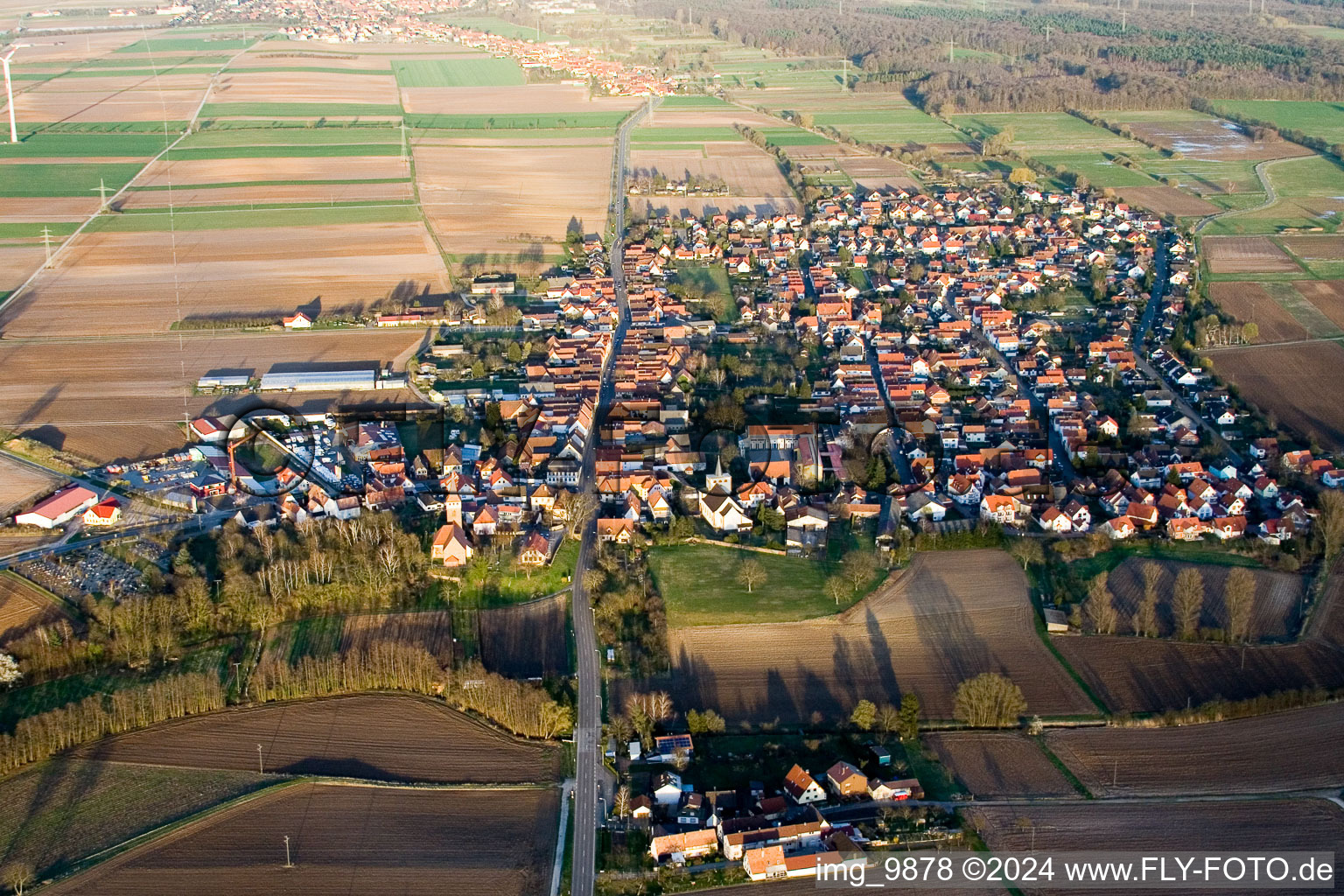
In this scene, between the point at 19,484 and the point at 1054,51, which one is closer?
the point at 19,484

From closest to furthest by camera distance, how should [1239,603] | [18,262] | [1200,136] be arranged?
[1239,603] < [18,262] < [1200,136]

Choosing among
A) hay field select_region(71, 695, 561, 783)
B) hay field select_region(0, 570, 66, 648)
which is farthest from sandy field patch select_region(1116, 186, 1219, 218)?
hay field select_region(0, 570, 66, 648)

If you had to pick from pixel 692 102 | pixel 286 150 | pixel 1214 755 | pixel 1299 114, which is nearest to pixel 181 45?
pixel 286 150

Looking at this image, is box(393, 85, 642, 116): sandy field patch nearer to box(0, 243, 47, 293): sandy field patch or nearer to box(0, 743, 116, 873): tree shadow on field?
box(0, 243, 47, 293): sandy field patch

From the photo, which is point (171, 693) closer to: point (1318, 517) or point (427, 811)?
point (427, 811)

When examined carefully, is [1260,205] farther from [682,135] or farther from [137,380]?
[137,380]

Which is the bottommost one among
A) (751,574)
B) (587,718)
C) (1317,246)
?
(587,718)
